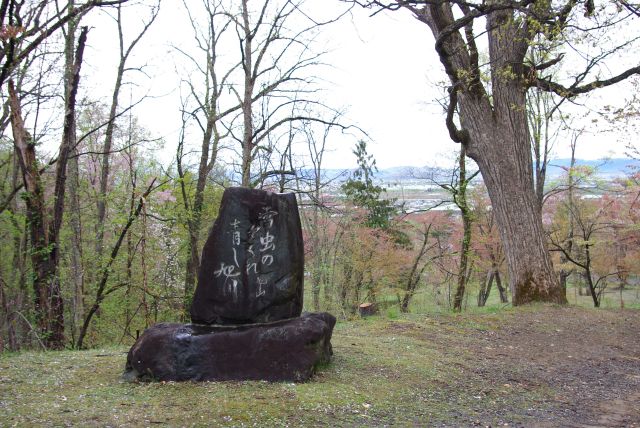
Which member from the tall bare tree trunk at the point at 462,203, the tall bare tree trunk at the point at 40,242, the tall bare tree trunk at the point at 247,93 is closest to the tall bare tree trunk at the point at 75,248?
the tall bare tree trunk at the point at 40,242

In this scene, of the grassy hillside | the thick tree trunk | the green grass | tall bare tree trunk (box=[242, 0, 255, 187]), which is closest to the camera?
the green grass

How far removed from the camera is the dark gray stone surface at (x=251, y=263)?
554cm

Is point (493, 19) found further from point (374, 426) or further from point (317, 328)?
point (374, 426)

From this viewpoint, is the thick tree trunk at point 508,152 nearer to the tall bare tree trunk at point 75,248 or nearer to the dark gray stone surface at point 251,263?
the dark gray stone surface at point 251,263

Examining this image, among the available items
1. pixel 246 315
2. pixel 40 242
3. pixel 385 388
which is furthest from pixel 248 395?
pixel 40 242

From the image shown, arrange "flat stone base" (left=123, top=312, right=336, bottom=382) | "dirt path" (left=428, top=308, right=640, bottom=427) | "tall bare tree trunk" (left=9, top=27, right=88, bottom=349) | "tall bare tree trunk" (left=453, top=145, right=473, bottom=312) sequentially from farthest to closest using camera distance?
"tall bare tree trunk" (left=453, top=145, right=473, bottom=312)
"tall bare tree trunk" (left=9, top=27, right=88, bottom=349)
"dirt path" (left=428, top=308, right=640, bottom=427)
"flat stone base" (left=123, top=312, right=336, bottom=382)

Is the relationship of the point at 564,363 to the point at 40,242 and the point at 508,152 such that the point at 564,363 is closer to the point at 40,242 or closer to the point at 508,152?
the point at 508,152

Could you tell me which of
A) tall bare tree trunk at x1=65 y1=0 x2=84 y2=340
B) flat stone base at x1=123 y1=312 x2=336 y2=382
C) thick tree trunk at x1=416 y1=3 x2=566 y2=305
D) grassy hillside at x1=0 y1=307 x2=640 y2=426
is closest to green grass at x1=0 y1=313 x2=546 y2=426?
grassy hillside at x1=0 y1=307 x2=640 y2=426

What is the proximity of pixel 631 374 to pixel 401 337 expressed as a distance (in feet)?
10.0

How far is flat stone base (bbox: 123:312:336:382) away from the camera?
5.09 meters

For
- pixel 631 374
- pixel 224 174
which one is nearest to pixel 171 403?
pixel 631 374

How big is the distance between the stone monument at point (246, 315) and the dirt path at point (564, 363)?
1890mm

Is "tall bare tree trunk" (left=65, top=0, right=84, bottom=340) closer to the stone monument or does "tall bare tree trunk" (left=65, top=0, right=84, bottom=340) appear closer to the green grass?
the green grass

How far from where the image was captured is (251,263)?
565 centimetres
